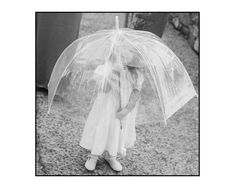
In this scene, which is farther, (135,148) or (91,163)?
(135,148)

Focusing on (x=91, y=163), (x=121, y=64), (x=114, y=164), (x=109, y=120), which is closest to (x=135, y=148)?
(x=114, y=164)

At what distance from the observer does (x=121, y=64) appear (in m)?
3.31

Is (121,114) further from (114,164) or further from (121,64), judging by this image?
(114,164)

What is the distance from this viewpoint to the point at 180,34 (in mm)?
6422

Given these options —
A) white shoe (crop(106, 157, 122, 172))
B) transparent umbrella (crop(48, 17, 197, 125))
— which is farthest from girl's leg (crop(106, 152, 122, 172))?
transparent umbrella (crop(48, 17, 197, 125))

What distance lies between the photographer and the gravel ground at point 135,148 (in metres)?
3.90

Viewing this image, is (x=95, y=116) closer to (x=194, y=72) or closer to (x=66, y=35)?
(x=66, y=35)

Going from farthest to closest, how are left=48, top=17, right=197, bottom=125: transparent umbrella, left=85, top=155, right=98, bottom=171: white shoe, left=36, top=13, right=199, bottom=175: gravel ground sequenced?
left=36, top=13, right=199, bottom=175: gravel ground < left=85, top=155, right=98, bottom=171: white shoe < left=48, top=17, right=197, bottom=125: transparent umbrella

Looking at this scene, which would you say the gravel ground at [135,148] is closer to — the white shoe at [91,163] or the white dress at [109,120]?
the white shoe at [91,163]

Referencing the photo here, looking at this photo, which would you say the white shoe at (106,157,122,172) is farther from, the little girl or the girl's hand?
the girl's hand

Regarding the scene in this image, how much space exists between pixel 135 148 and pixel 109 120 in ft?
2.94

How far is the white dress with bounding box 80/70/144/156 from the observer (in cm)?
343

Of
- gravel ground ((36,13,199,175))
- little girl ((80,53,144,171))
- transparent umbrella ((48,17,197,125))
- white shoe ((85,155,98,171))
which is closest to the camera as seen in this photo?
transparent umbrella ((48,17,197,125))

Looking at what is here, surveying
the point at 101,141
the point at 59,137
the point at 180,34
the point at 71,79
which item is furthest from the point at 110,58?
the point at 180,34
